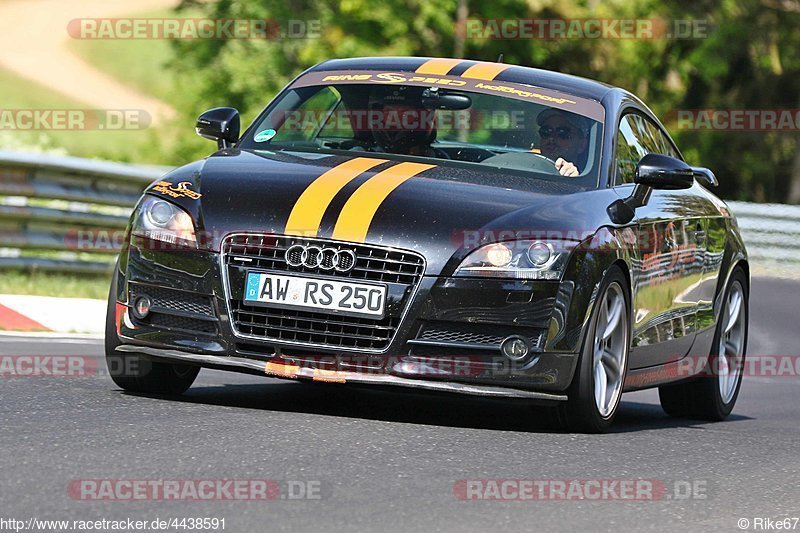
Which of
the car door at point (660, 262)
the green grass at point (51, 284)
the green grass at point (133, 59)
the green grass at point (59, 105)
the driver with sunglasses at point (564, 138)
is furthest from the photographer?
the green grass at point (133, 59)

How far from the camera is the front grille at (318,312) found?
6.86 meters

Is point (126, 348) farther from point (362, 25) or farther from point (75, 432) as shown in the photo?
point (362, 25)

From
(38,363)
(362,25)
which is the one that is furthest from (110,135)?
Answer: (38,363)

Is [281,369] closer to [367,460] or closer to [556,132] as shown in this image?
[367,460]

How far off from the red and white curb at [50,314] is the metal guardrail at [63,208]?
1656mm

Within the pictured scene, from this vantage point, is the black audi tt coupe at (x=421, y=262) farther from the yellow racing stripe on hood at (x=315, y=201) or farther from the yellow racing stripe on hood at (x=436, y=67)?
the yellow racing stripe on hood at (x=436, y=67)

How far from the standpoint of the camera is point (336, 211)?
692 cm

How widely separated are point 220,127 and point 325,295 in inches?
75.8

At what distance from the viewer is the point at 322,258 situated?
6859 millimetres

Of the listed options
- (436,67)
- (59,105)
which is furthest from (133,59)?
(436,67)

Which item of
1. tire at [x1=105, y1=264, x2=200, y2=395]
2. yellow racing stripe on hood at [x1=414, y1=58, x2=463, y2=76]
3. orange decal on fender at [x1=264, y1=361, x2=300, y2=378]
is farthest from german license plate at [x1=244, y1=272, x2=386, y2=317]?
yellow racing stripe on hood at [x1=414, y1=58, x2=463, y2=76]

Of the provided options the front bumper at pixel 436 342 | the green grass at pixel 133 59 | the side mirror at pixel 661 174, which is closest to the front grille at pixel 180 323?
the front bumper at pixel 436 342

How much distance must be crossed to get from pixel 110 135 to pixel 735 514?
241 ft

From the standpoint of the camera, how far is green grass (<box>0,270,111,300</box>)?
1301 cm
